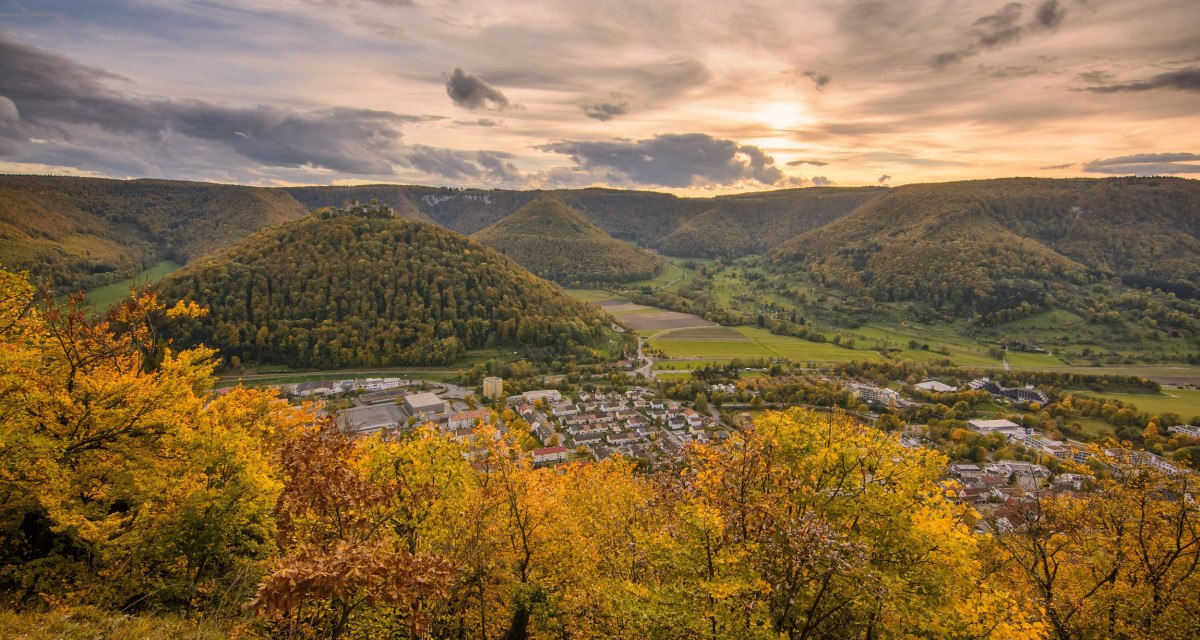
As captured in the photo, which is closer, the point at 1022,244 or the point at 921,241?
the point at 1022,244

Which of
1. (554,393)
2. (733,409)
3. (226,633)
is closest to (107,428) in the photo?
(226,633)

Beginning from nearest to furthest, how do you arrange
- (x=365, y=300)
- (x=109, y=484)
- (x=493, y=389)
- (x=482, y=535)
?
(x=109, y=484) < (x=482, y=535) < (x=493, y=389) < (x=365, y=300)

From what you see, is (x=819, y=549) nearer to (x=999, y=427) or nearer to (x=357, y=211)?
(x=999, y=427)

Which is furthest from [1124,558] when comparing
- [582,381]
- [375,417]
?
[582,381]

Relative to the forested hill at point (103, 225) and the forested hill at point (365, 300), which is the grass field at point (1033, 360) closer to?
the forested hill at point (365, 300)

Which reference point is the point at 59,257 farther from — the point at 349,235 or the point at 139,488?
the point at 139,488

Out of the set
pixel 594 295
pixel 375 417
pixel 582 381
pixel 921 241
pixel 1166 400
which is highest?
pixel 921 241
